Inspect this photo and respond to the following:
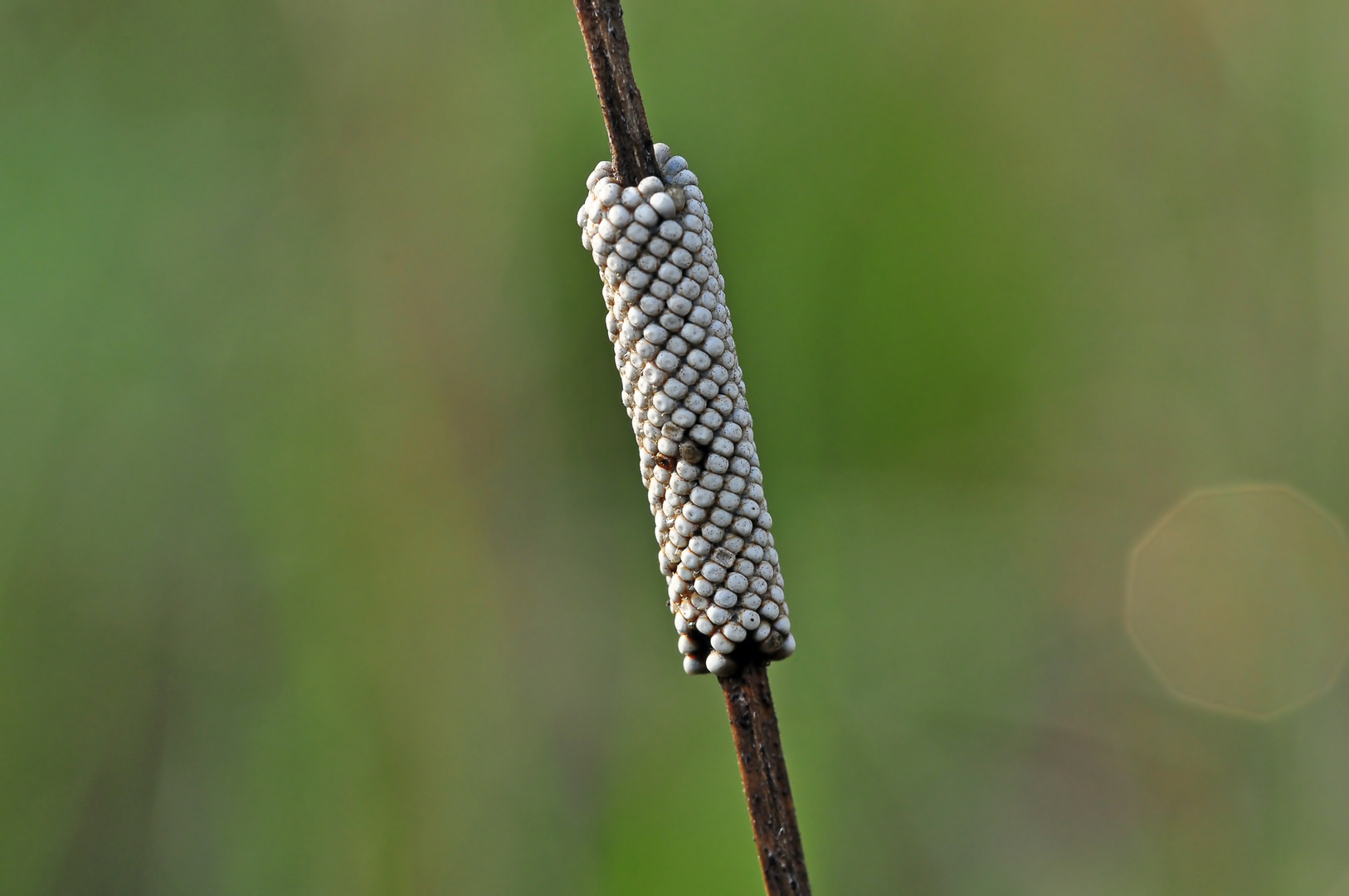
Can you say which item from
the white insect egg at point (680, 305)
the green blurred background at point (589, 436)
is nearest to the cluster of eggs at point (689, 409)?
the white insect egg at point (680, 305)

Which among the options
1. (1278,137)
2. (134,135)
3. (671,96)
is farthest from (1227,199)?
(134,135)

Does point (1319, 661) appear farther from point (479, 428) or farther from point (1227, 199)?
point (479, 428)

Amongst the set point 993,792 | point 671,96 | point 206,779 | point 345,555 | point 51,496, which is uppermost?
point 671,96

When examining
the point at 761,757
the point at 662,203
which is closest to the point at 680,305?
the point at 662,203

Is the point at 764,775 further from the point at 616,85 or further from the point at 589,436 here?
the point at 589,436

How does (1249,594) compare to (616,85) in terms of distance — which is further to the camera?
(1249,594)

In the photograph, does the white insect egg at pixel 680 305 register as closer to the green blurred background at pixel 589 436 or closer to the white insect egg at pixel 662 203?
the white insect egg at pixel 662 203
